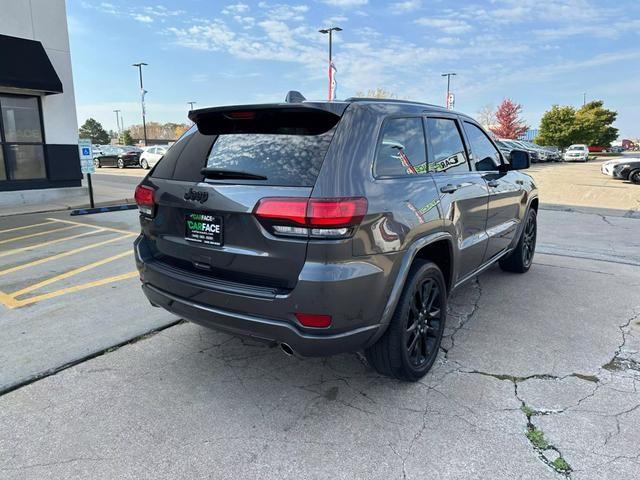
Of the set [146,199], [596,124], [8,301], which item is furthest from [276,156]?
[596,124]

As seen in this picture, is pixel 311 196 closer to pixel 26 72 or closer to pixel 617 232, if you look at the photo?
pixel 617 232

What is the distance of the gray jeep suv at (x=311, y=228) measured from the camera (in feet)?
7.82

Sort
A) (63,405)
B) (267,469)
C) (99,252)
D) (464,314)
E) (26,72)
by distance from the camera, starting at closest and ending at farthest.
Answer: (267,469)
(63,405)
(464,314)
(99,252)
(26,72)

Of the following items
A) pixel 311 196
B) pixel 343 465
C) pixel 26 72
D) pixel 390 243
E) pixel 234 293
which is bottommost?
pixel 343 465

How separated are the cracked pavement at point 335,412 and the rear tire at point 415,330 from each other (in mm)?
157

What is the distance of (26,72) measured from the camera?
10578 mm

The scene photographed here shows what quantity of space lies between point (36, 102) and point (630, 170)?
826 inches

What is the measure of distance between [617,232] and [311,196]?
847 centimetres

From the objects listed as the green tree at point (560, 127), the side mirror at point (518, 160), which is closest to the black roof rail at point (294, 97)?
the side mirror at point (518, 160)

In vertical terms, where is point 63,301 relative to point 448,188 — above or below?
below

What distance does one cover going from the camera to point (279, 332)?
2441mm

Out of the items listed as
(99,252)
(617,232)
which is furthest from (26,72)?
(617,232)

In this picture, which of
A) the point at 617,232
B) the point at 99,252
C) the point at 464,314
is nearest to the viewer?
the point at 464,314

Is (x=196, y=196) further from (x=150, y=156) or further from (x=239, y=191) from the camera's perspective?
(x=150, y=156)
